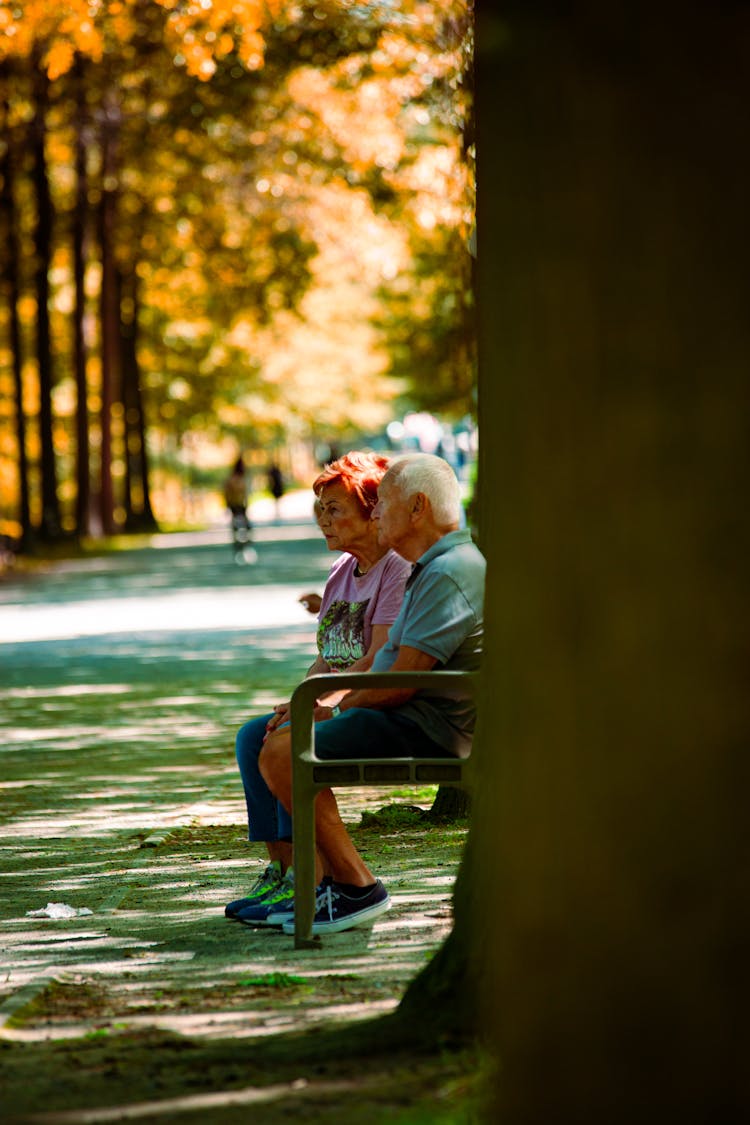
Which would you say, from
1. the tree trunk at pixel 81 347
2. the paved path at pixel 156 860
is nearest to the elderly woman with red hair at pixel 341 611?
the paved path at pixel 156 860

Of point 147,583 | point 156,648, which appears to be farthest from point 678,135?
point 147,583

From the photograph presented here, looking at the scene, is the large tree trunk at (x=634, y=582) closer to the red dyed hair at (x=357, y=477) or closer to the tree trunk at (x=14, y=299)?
the red dyed hair at (x=357, y=477)

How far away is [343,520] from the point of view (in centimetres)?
695

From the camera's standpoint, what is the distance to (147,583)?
1167 inches

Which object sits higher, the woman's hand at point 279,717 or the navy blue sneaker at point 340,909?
the woman's hand at point 279,717

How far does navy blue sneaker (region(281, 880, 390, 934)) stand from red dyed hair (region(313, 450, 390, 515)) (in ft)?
4.54

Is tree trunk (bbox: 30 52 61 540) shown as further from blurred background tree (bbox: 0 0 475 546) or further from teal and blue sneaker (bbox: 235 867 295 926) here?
teal and blue sneaker (bbox: 235 867 295 926)

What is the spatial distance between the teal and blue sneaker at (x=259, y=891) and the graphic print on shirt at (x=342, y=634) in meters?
0.77

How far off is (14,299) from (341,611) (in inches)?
1271

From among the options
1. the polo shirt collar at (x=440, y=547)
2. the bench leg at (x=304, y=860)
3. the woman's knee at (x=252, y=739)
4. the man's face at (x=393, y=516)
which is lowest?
the bench leg at (x=304, y=860)

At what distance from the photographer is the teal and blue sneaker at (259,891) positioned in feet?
21.4

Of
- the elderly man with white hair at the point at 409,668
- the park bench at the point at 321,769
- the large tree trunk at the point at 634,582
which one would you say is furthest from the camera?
the elderly man with white hair at the point at 409,668

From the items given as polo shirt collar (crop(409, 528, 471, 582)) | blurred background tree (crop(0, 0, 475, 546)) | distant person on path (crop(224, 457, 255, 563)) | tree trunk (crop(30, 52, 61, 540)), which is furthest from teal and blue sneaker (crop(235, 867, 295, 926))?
tree trunk (crop(30, 52, 61, 540))

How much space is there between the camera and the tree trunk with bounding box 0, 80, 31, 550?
121 ft
